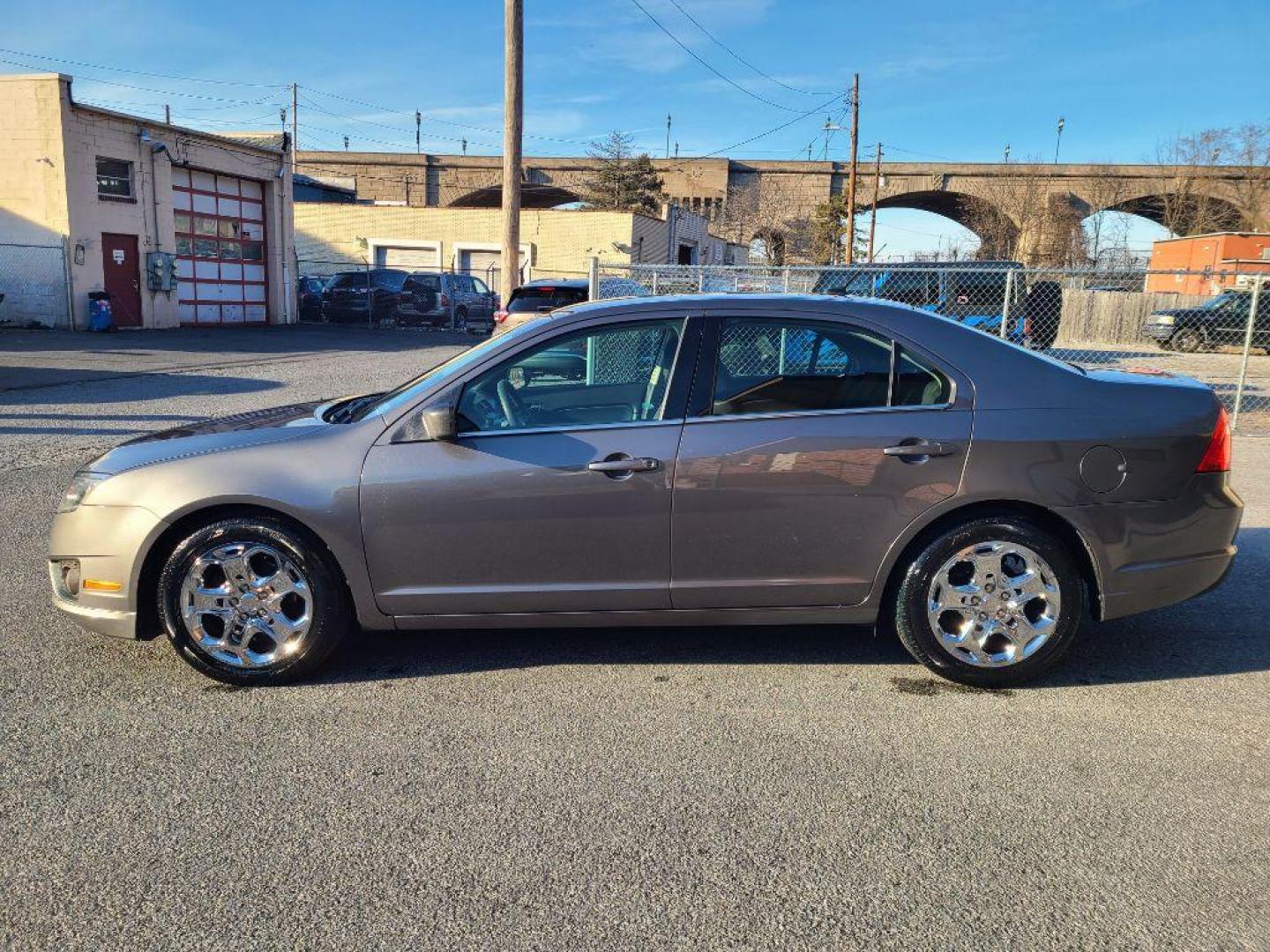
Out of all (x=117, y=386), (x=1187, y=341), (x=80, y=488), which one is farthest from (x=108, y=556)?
(x=1187, y=341)

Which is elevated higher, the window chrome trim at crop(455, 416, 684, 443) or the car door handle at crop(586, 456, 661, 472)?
the window chrome trim at crop(455, 416, 684, 443)

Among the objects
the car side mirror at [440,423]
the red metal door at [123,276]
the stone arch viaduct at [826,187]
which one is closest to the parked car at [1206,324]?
the car side mirror at [440,423]

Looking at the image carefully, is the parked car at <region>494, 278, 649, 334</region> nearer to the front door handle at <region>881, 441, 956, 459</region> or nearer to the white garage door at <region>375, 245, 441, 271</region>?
the front door handle at <region>881, 441, 956, 459</region>

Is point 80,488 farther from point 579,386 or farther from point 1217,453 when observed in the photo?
point 1217,453

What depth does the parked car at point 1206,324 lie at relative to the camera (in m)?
24.7

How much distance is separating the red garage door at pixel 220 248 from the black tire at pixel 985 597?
27875 mm

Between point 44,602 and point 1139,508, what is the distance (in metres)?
5.23

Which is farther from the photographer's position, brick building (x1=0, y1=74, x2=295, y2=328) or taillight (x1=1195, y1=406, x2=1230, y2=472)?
brick building (x1=0, y1=74, x2=295, y2=328)

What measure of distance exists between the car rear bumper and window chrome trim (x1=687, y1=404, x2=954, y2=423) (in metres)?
0.70

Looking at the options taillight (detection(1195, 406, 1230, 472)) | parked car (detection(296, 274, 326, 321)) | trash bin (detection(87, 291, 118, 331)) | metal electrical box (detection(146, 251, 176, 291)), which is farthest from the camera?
parked car (detection(296, 274, 326, 321))

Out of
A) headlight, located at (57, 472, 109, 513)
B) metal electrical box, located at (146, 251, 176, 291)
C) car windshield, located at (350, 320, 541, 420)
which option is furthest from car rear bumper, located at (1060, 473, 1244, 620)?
metal electrical box, located at (146, 251, 176, 291)

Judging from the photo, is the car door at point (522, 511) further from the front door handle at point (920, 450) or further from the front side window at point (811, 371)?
the front door handle at point (920, 450)

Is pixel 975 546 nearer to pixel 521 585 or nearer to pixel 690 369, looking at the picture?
pixel 690 369

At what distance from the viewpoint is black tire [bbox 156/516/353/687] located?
3.92 meters
